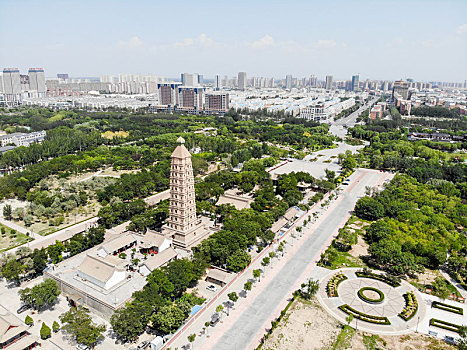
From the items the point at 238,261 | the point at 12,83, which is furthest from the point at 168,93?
the point at 238,261

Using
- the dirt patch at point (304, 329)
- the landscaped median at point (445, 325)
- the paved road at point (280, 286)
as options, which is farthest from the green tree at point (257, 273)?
the landscaped median at point (445, 325)

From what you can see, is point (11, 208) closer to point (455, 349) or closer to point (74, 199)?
point (74, 199)

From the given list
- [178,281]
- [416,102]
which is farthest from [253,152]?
[416,102]

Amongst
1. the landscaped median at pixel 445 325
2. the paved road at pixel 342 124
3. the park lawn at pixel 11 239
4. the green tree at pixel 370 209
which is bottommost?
the park lawn at pixel 11 239

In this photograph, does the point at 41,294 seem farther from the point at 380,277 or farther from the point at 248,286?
the point at 380,277

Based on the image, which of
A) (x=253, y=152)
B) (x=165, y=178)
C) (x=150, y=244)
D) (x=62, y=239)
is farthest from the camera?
(x=253, y=152)

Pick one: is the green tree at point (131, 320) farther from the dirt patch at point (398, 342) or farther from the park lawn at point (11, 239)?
the park lawn at point (11, 239)
